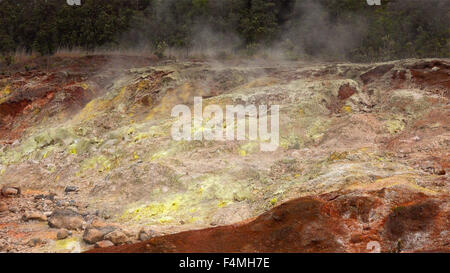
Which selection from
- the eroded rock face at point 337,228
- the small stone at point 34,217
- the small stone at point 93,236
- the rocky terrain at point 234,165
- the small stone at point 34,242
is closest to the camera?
the eroded rock face at point 337,228

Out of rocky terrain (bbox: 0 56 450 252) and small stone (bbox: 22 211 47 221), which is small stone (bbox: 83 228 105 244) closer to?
rocky terrain (bbox: 0 56 450 252)

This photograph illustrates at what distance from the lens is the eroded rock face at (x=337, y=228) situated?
4.45 metres

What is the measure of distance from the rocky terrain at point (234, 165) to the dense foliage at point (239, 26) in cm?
343

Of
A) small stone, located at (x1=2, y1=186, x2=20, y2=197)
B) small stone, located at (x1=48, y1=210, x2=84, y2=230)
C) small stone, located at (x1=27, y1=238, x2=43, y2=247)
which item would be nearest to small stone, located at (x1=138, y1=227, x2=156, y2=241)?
small stone, located at (x1=48, y1=210, x2=84, y2=230)

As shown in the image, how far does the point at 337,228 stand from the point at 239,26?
14.3 meters

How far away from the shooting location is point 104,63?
16.2 meters

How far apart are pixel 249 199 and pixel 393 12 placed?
41.4 ft

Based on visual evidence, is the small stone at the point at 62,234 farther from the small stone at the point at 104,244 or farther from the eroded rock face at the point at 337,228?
the eroded rock face at the point at 337,228

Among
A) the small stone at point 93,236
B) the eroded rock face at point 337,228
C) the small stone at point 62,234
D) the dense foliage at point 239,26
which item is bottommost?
the small stone at point 62,234

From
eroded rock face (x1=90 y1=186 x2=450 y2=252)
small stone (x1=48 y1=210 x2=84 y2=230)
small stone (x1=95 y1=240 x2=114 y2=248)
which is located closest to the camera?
eroded rock face (x1=90 y1=186 x2=450 y2=252)

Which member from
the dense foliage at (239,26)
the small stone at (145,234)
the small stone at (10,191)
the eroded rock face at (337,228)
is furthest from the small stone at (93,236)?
the dense foliage at (239,26)

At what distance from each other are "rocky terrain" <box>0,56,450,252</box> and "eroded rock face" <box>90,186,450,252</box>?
0.7 inches

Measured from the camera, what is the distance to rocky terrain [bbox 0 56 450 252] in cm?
498

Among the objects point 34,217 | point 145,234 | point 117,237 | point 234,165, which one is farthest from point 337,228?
point 34,217
